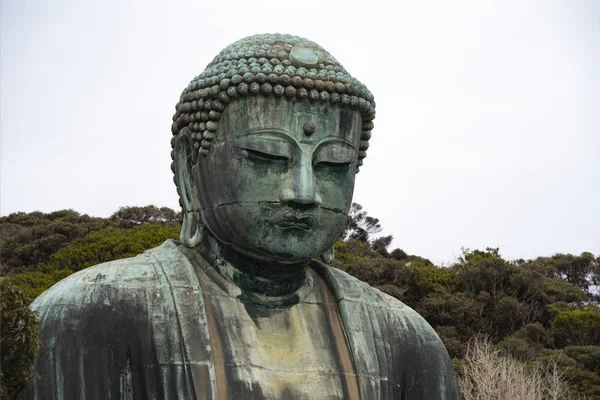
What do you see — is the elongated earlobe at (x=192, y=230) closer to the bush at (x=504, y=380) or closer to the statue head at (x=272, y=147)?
the statue head at (x=272, y=147)

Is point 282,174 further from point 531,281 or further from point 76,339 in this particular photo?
point 531,281

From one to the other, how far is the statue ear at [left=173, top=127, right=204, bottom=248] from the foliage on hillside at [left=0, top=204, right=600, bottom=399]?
21414 mm

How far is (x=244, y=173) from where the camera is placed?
8.26m

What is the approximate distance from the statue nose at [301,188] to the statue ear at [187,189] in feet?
2.59

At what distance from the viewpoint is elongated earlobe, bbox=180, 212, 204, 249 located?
8.62 m

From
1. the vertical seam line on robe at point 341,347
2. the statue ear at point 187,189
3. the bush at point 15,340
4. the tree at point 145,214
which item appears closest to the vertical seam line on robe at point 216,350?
the statue ear at point 187,189

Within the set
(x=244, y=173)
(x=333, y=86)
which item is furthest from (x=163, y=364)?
(x=333, y=86)

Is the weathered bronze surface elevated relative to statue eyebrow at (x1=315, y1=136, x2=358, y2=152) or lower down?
lower down

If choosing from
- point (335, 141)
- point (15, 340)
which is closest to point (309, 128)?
point (335, 141)

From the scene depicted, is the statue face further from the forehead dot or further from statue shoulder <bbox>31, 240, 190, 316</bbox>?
statue shoulder <bbox>31, 240, 190, 316</bbox>

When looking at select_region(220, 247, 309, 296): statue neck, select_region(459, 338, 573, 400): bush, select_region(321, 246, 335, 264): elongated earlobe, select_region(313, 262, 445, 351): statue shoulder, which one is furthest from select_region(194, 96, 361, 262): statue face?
select_region(459, 338, 573, 400): bush

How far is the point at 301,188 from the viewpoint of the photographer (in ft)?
26.7

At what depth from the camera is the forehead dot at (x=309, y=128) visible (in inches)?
326

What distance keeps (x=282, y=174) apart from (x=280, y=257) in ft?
1.80
